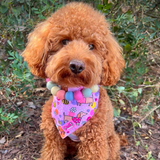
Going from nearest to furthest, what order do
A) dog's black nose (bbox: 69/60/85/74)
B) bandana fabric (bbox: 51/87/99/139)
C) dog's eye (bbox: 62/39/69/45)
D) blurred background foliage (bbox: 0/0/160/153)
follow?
dog's black nose (bbox: 69/60/85/74)
dog's eye (bbox: 62/39/69/45)
bandana fabric (bbox: 51/87/99/139)
blurred background foliage (bbox: 0/0/160/153)

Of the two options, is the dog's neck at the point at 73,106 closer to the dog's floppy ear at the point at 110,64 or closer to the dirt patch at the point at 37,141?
the dog's floppy ear at the point at 110,64

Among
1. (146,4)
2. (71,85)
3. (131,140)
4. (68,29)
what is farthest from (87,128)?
(146,4)

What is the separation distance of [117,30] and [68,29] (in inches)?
47.1

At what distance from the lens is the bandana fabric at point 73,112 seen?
6.19 ft

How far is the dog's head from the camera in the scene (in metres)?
1.58

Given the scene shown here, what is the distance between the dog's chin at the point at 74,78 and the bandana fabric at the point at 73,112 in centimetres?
22

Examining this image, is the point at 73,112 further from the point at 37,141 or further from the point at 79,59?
the point at 37,141

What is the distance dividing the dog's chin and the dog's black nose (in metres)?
0.04

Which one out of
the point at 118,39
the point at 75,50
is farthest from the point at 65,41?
the point at 118,39

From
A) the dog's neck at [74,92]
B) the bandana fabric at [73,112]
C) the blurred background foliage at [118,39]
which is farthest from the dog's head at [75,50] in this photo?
the blurred background foliage at [118,39]

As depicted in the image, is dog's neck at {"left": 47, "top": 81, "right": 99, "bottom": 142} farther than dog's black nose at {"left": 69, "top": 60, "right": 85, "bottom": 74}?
Yes

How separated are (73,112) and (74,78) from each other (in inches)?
17.7

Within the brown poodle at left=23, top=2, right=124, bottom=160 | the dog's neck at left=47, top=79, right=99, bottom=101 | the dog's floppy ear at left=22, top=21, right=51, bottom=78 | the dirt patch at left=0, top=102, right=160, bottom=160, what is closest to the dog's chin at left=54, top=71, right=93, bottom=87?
the brown poodle at left=23, top=2, right=124, bottom=160

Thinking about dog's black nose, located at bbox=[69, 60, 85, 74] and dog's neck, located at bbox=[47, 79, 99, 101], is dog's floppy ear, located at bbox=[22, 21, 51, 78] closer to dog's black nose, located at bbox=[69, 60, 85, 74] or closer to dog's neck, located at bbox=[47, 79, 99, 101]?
dog's neck, located at bbox=[47, 79, 99, 101]
